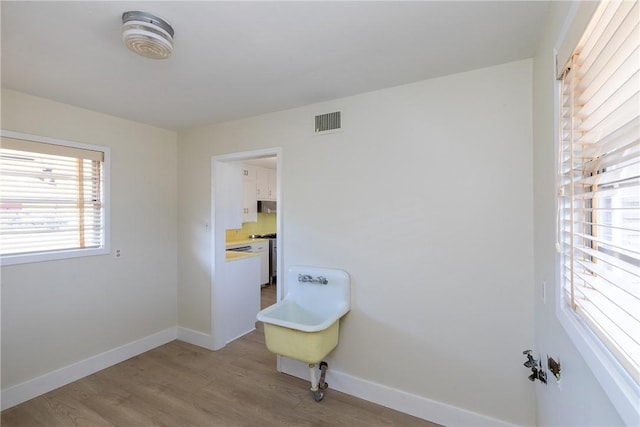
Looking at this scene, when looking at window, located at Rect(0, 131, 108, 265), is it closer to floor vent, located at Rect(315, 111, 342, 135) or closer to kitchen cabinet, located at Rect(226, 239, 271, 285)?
floor vent, located at Rect(315, 111, 342, 135)

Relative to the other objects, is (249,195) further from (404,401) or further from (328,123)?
(404,401)

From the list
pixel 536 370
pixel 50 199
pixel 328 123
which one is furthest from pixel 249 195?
pixel 536 370

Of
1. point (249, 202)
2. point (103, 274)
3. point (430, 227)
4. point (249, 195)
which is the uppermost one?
point (249, 195)

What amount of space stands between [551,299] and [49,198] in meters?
3.66

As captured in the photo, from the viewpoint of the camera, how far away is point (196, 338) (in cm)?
326

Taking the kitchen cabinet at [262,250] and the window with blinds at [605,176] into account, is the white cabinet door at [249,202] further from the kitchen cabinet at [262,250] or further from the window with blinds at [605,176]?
the window with blinds at [605,176]

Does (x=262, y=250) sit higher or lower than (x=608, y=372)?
lower

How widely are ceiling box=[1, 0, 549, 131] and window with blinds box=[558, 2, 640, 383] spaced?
2.22 ft

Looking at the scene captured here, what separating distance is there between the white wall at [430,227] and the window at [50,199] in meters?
1.84

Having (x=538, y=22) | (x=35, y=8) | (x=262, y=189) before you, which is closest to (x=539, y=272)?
(x=538, y=22)

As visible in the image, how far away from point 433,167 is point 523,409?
5.41 feet

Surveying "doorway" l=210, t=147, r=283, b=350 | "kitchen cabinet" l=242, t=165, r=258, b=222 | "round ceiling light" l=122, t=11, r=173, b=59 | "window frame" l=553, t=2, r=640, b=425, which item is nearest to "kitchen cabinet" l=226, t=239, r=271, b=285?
"kitchen cabinet" l=242, t=165, r=258, b=222

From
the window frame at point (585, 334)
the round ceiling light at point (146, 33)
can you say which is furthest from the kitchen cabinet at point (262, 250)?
the window frame at point (585, 334)

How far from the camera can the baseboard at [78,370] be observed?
222 cm
